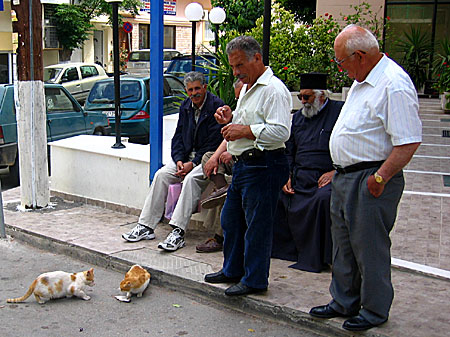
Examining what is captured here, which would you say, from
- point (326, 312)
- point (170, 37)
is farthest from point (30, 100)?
point (170, 37)

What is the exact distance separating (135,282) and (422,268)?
7.59ft

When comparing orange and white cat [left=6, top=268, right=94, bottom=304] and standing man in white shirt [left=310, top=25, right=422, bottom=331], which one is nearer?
standing man in white shirt [left=310, top=25, right=422, bottom=331]

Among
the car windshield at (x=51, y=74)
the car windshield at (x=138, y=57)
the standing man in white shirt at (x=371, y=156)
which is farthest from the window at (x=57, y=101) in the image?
the car windshield at (x=138, y=57)

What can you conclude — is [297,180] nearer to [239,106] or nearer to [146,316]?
[239,106]

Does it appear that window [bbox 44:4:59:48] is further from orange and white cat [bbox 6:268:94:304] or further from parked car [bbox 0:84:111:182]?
orange and white cat [bbox 6:268:94:304]

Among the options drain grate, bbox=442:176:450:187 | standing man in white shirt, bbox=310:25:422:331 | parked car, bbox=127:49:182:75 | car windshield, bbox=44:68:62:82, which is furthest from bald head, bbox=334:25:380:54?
→ parked car, bbox=127:49:182:75

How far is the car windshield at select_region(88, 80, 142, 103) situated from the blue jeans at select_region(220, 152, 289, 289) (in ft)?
26.4

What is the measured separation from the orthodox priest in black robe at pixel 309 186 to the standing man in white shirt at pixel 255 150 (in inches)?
27.4

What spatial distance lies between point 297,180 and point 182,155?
4.00 feet

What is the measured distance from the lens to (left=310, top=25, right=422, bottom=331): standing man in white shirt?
3.63 metres

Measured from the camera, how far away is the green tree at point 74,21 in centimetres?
2777

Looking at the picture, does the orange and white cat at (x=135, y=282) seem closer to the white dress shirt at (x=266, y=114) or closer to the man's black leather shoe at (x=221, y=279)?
the man's black leather shoe at (x=221, y=279)

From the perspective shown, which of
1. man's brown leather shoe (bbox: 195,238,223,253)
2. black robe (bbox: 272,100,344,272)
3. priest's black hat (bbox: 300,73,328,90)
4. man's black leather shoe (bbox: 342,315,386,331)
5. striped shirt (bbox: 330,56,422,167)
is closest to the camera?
striped shirt (bbox: 330,56,422,167)

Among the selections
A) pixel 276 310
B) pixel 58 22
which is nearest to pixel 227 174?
pixel 276 310
